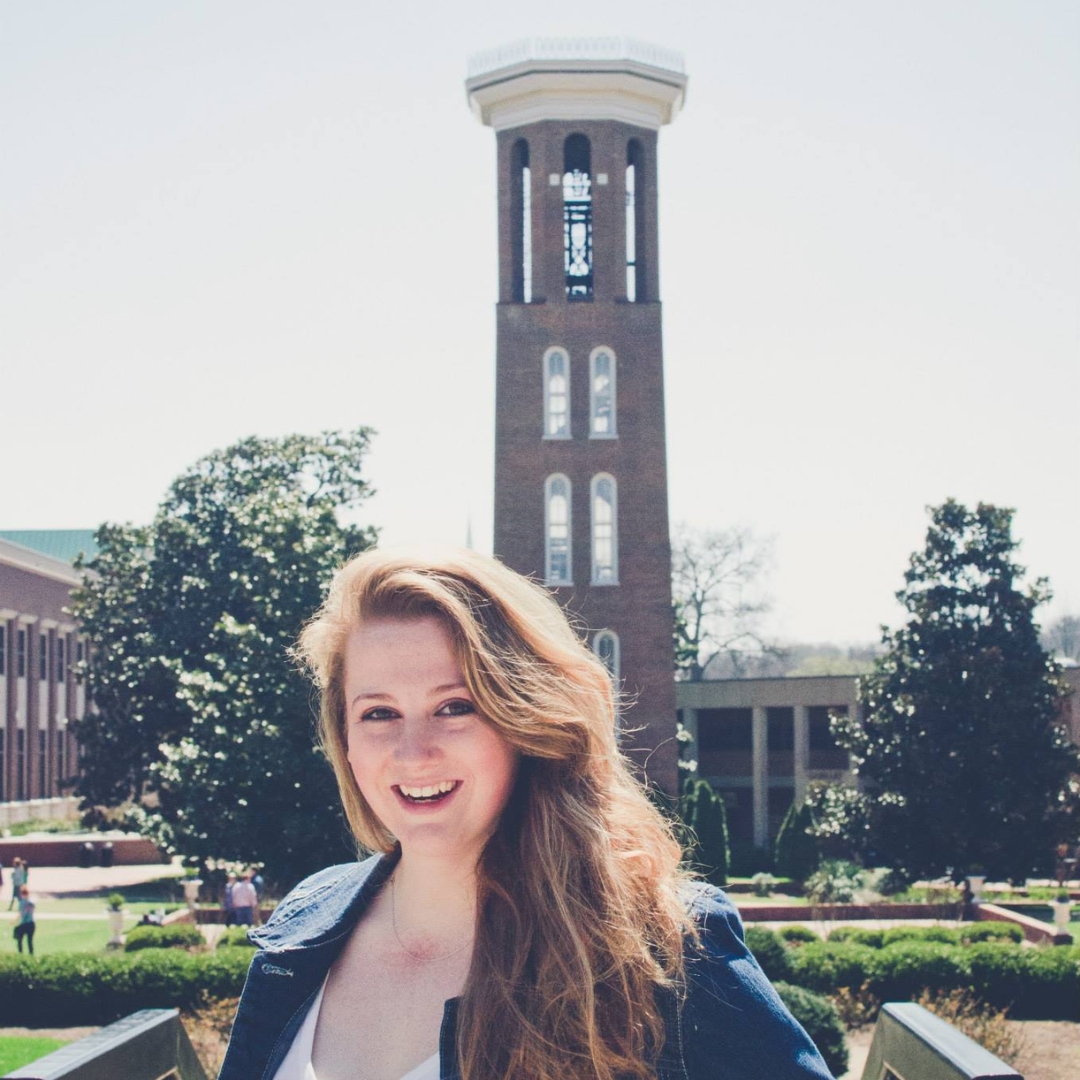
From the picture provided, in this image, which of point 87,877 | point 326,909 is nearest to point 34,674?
point 87,877

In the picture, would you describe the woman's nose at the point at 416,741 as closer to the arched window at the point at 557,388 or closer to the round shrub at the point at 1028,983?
the round shrub at the point at 1028,983

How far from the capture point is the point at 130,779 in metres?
32.3

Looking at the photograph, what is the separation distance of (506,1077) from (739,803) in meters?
43.1

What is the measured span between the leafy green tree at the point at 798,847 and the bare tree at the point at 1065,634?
55.9m

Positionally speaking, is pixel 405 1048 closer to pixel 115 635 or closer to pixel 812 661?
pixel 115 635

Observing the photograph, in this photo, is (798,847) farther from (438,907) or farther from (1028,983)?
(438,907)

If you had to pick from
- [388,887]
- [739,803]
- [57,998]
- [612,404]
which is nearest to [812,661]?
[739,803]

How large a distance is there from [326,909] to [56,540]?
7432 cm

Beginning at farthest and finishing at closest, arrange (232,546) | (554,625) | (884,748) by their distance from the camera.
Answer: (232,546) < (884,748) < (554,625)

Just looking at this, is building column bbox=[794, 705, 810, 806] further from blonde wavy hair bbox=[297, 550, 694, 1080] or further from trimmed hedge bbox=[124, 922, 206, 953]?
blonde wavy hair bbox=[297, 550, 694, 1080]

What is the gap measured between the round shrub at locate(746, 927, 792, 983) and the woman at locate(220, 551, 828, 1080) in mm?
13449

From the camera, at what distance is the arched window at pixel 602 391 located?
34031mm

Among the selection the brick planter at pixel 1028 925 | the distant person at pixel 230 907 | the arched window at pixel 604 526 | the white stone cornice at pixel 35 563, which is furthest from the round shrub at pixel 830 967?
the white stone cornice at pixel 35 563

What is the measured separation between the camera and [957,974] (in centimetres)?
1648
